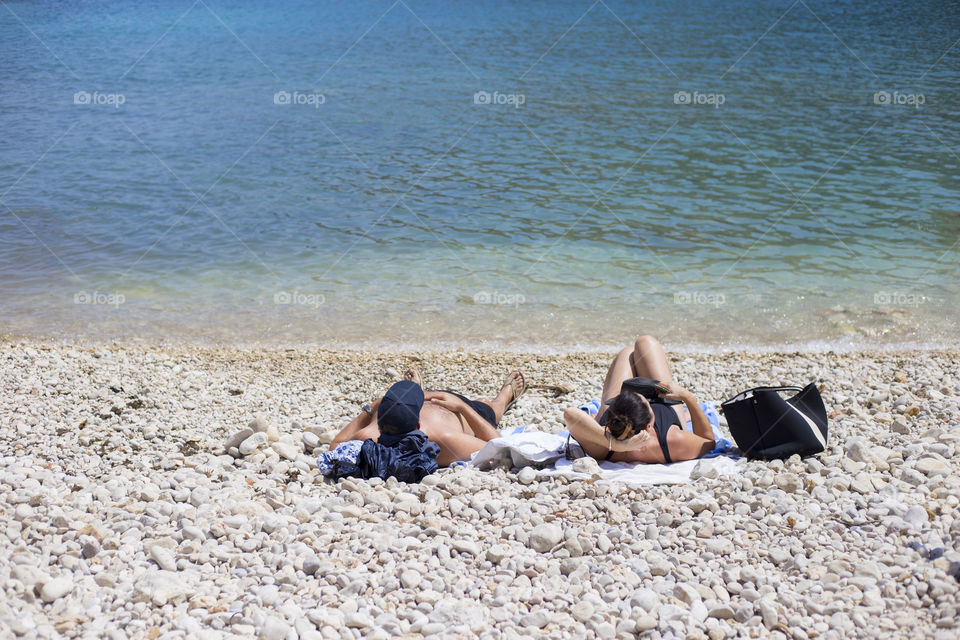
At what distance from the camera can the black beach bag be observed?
481 cm

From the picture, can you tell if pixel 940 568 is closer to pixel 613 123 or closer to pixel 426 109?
pixel 613 123

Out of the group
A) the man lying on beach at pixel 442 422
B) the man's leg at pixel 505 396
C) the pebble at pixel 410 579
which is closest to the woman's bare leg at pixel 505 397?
the man's leg at pixel 505 396

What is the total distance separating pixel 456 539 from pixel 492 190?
371 inches

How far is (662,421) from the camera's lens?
531cm

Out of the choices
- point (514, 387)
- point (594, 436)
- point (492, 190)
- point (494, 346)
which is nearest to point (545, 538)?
point (594, 436)

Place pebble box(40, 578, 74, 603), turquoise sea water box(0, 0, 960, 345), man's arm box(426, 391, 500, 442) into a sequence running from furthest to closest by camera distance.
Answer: turquoise sea water box(0, 0, 960, 345)
man's arm box(426, 391, 500, 442)
pebble box(40, 578, 74, 603)

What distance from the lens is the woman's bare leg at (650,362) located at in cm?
586

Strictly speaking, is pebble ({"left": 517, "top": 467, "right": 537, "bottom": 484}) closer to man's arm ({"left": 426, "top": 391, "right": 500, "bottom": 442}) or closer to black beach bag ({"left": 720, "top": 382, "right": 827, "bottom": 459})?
man's arm ({"left": 426, "top": 391, "right": 500, "bottom": 442})

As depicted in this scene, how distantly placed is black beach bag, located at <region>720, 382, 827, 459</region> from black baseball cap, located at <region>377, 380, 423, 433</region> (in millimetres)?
1959

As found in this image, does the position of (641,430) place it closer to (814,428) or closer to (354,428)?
(814,428)

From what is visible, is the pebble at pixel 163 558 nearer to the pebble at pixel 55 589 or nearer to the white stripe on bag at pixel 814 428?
the pebble at pixel 55 589

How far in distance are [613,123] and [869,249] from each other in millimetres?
7167

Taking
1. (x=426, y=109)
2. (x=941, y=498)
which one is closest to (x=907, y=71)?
(x=426, y=109)

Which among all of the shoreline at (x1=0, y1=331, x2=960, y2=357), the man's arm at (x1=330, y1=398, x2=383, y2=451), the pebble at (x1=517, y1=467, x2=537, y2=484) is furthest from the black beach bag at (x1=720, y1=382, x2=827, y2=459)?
the shoreline at (x1=0, y1=331, x2=960, y2=357)
